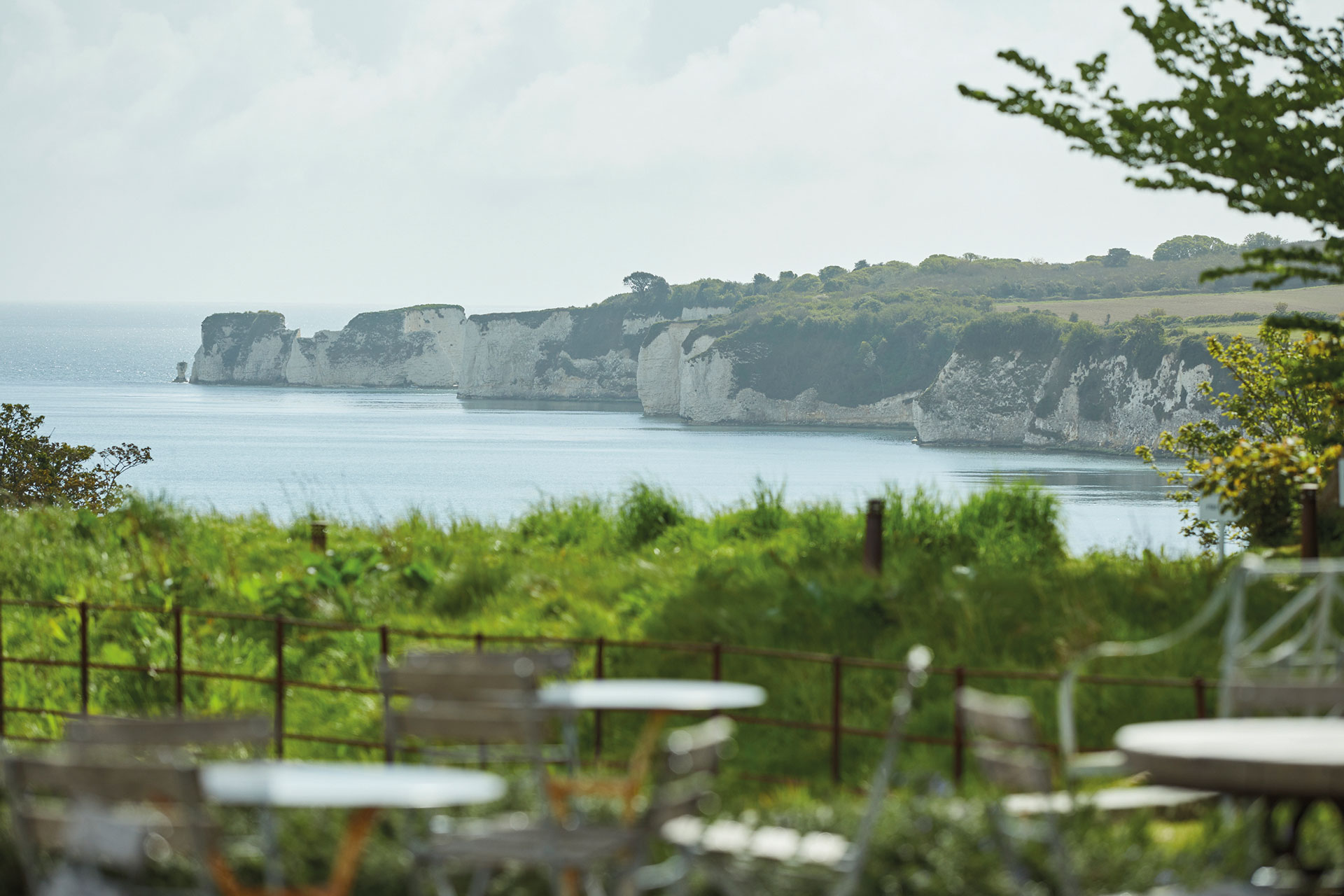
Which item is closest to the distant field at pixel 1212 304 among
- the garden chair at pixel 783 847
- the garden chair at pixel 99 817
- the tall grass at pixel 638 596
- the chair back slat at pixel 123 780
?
the tall grass at pixel 638 596

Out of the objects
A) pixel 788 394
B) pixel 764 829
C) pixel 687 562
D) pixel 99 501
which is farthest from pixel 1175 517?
pixel 788 394

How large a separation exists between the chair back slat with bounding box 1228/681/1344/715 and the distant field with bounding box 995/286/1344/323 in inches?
5832

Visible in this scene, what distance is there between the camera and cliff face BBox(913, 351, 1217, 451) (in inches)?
5950

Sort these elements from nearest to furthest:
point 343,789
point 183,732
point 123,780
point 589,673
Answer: point 123,780 → point 343,789 → point 183,732 → point 589,673

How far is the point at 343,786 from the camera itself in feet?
13.5

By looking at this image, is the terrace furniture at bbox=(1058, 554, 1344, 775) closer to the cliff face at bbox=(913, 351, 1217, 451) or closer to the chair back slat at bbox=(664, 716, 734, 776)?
the chair back slat at bbox=(664, 716, 734, 776)

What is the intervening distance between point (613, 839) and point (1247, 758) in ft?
6.15

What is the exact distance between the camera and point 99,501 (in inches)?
1470

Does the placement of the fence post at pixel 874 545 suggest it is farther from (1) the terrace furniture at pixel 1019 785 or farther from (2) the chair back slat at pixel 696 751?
(2) the chair back slat at pixel 696 751

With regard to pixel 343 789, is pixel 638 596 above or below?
below

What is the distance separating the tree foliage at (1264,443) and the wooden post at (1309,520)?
1038mm

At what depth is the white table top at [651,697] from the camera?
16.2 ft

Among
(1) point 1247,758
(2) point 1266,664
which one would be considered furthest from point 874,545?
(1) point 1247,758

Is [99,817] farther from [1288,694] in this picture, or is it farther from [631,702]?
[1288,694]
